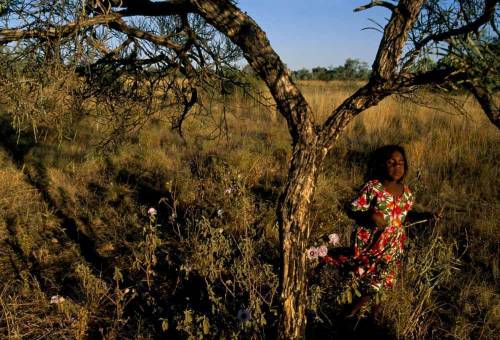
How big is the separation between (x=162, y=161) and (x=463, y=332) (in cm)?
491

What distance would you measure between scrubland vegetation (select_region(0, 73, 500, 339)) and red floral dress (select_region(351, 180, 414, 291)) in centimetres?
13

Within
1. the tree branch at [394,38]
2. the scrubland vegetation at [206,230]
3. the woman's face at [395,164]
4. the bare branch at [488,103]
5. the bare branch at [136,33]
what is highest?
the bare branch at [136,33]

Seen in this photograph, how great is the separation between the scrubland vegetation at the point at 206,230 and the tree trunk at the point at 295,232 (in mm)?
183

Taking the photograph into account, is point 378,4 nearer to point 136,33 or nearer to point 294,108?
point 294,108

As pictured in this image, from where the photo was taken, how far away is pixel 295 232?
78.6 inches

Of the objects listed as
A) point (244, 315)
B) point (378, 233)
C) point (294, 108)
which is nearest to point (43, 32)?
point (294, 108)

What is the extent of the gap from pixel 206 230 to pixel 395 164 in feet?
4.53

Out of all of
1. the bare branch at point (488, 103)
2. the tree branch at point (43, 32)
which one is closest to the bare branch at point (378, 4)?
the bare branch at point (488, 103)

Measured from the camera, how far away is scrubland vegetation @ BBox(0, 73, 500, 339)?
258 centimetres

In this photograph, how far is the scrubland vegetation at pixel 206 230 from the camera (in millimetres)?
2582

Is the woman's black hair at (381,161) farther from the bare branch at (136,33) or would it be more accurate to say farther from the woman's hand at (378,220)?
the bare branch at (136,33)

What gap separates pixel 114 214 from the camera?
15.7 ft

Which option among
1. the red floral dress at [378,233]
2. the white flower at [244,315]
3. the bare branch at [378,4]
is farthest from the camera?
the red floral dress at [378,233]

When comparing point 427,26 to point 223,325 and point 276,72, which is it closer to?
point 276,72
